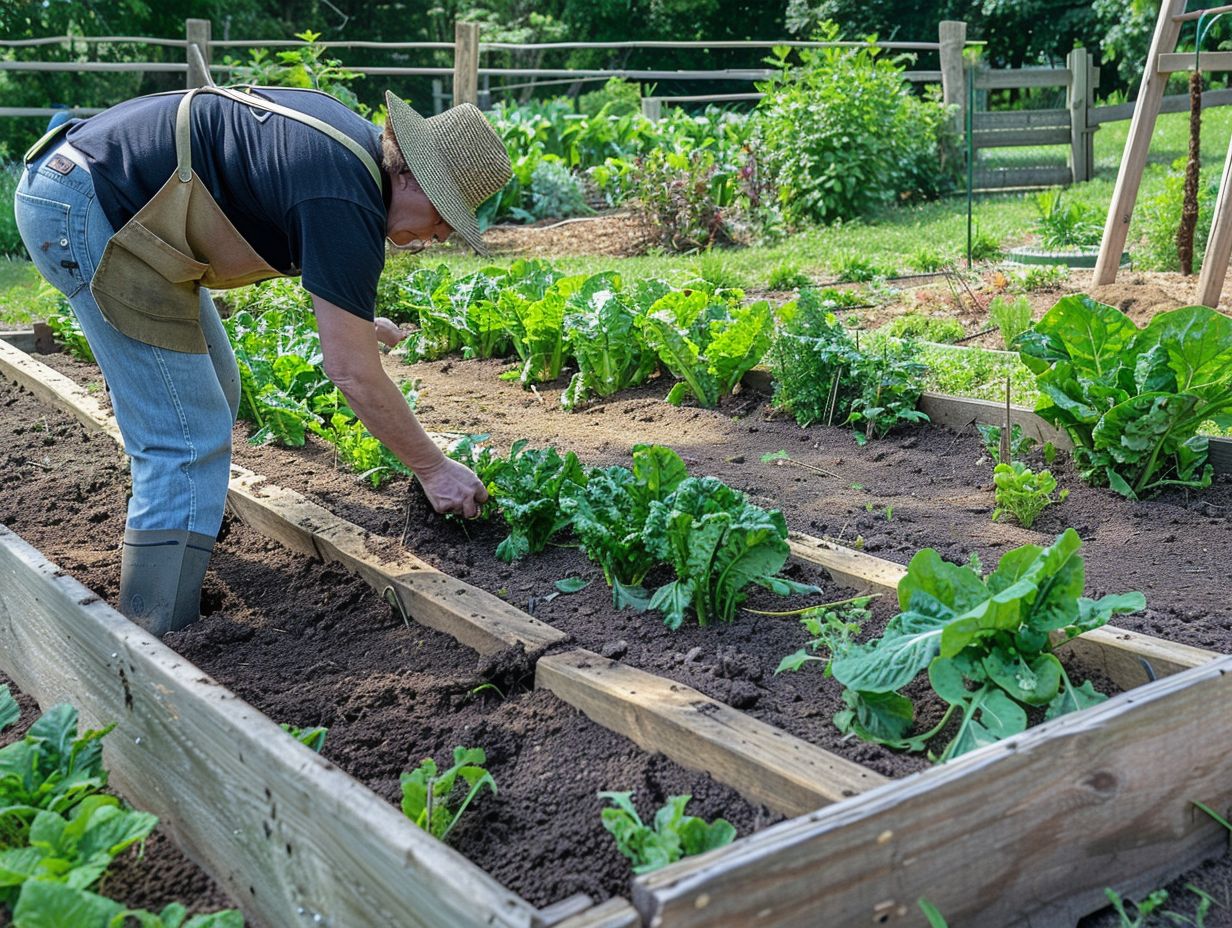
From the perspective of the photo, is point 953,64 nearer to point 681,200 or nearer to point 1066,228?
point 681,200

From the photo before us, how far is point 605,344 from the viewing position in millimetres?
5363

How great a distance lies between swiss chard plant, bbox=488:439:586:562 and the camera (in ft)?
11.3

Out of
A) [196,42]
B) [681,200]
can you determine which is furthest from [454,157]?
[196,42]

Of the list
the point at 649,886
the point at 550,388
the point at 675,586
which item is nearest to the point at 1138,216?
the point at 550,388

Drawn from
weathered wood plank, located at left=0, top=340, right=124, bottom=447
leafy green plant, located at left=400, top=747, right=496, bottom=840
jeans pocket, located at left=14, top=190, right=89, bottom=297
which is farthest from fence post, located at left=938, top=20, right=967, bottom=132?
leafy green plant, located at left=400, top=747, right=496, bottom=840

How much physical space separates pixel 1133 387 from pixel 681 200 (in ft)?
24.0

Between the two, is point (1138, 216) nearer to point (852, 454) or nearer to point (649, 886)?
point (852, 454)

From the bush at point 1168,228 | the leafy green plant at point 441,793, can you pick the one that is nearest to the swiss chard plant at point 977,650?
the leafy green plant at point 441,793

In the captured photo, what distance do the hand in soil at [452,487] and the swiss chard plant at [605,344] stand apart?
1943 mm

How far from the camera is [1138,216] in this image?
10031 millimetres

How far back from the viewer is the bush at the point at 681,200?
10523mm

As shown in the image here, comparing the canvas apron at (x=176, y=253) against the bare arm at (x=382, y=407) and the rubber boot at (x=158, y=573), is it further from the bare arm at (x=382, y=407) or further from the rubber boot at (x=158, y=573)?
the rubber boot at (x=158, y=573)

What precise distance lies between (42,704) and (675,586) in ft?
5.55

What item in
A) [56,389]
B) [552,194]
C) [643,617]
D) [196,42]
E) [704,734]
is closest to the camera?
[704,734]
